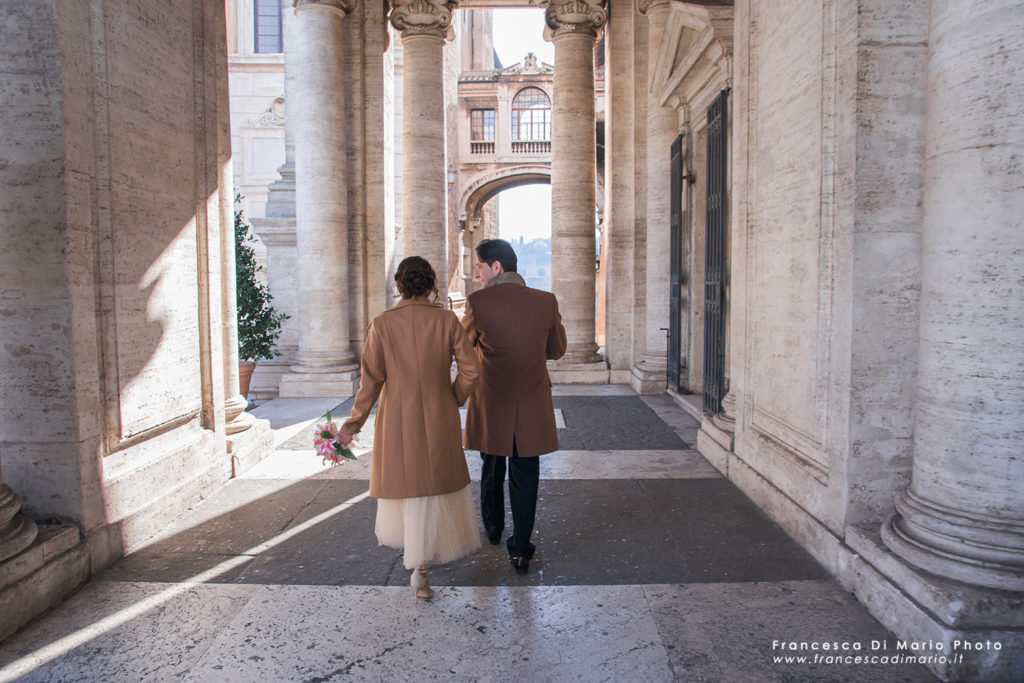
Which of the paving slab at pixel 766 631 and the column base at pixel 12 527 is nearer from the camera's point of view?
the paving slab at pixel 766 631

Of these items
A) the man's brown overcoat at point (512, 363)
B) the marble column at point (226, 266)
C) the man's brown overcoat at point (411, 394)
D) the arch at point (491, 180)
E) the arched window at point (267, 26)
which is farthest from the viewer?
the arch at point (491, 180)

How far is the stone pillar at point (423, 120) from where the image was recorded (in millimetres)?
10758

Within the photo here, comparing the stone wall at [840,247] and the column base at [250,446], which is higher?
the stone wall at [840,247]

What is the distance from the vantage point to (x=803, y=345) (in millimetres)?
4094

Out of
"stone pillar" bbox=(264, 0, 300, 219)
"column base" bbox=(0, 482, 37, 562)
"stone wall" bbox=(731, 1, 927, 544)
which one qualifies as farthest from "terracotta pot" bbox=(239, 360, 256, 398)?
"stone wall" bbox=(731, 1, 927, 544)

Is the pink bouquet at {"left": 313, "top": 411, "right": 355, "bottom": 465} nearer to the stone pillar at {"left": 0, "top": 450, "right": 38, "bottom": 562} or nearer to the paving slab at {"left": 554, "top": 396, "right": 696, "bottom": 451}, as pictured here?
the stone pillar at {"left": 0, "top": 450, "right": 38, "bottom": 562}

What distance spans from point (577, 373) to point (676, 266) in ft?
8.65

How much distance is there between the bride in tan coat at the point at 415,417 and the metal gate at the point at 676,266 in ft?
18.9

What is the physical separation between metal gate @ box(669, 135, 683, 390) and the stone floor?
13.3 feet

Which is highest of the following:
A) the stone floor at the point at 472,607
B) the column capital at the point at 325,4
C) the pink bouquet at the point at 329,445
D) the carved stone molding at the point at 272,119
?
the carved stone molding at the point at 272,119

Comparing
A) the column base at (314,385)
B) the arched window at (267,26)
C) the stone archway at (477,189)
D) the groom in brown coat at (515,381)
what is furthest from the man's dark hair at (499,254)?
the stone archway at (477,189)

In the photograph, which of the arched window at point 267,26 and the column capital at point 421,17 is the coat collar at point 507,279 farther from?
the arched window at point 267,26

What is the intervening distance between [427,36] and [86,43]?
7712mm

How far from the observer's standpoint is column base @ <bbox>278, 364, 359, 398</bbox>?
956cm
